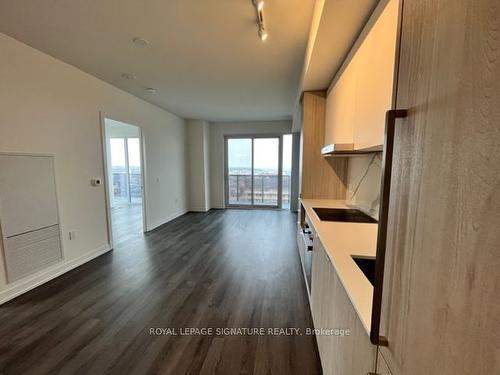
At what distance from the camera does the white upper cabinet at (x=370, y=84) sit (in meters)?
1.22

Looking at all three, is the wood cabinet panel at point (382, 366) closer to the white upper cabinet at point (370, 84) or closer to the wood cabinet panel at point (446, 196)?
the wood cabinet panel at point (446, 196)

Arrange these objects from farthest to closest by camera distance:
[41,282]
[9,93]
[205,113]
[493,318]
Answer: [205,113]
[41,282]
[9,93]
[493,318]

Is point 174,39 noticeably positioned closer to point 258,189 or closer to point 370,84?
point 370,84

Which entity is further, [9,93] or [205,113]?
[205,113]

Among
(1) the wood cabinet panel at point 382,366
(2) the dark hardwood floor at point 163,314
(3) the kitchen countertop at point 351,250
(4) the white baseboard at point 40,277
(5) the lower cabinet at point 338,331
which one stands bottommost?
(2) the dark hardwood floor at point 163,314

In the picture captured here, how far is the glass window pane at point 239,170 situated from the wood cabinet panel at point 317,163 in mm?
3909

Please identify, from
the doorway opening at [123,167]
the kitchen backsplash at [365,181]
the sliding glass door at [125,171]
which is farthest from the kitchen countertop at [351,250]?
the sliding glass door at [125,171]

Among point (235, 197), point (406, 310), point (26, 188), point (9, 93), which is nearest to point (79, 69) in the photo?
point (9, 93)

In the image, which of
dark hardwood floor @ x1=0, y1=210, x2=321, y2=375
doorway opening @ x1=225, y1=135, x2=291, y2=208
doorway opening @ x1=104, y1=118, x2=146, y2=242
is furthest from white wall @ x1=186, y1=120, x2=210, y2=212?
dark hardwood floor @ x1=0, y1=210, x2=321, y2=375

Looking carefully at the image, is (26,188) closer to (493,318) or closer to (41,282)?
(41,282)

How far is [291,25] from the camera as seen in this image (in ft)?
7.09

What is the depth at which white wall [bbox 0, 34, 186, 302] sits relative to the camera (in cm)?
247

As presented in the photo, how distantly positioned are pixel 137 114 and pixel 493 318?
516cm

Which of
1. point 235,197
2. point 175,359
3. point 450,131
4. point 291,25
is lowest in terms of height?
point 175,359
